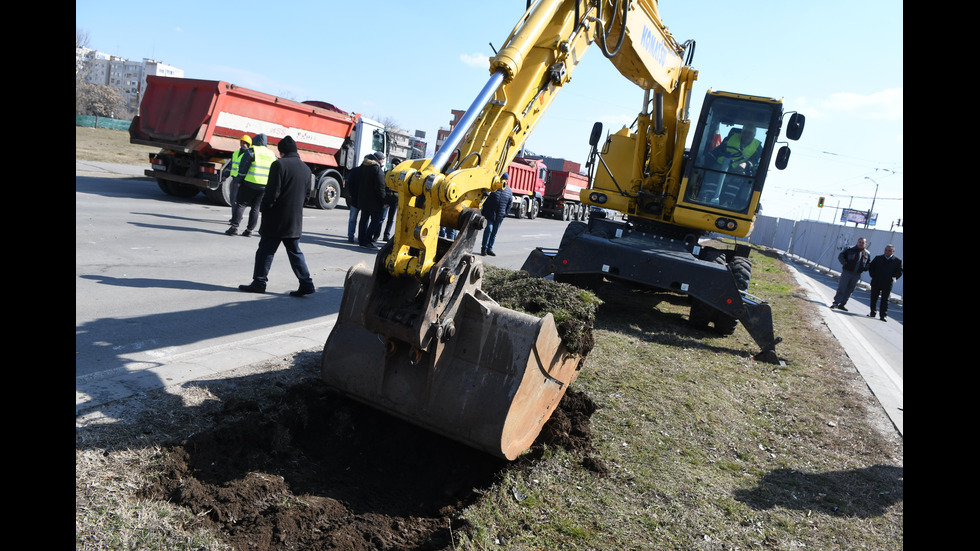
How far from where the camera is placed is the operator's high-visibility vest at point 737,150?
10.1 metres

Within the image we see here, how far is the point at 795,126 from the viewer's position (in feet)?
30.6

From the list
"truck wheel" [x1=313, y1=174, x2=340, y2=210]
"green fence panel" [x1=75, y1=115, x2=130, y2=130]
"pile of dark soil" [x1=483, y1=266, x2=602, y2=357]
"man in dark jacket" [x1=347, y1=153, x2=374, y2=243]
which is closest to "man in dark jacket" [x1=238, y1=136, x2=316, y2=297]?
"pile of dark soil" [x1=483, y1=266, x2=602, y2=357]

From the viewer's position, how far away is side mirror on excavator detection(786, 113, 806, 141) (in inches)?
365

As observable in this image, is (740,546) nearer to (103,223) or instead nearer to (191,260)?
(191,260)

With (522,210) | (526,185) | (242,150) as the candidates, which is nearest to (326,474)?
(242,150)

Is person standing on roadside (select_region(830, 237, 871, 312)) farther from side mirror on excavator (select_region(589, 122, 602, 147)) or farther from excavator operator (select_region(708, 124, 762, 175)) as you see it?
side mirror on excavator (select_region(589, 122, 602, 147))

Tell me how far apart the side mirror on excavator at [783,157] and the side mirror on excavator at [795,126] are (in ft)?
1.30

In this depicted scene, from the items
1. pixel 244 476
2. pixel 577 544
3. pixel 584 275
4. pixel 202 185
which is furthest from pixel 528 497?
pixel 202 185

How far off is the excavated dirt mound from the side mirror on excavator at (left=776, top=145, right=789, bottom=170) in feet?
21.7

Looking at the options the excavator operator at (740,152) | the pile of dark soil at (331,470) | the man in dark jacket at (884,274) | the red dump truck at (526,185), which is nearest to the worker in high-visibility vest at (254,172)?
the pile of dark soil at (331,470)

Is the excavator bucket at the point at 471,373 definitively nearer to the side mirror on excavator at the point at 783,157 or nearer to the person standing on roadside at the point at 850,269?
the side mirror on excavator at the point at 783,157

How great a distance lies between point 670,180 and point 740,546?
7500 mm

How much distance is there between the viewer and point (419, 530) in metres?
3.51
